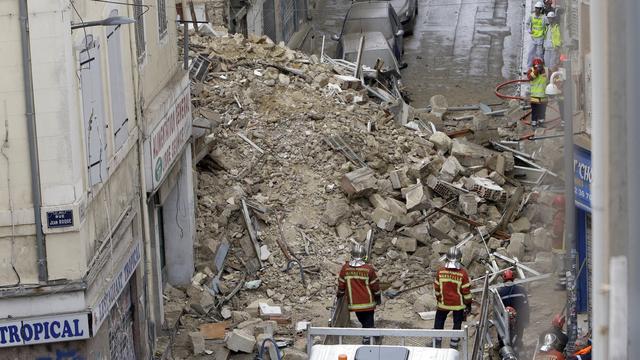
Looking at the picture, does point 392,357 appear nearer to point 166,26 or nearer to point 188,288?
point 188,288

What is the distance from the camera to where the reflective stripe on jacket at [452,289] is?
13844 mm

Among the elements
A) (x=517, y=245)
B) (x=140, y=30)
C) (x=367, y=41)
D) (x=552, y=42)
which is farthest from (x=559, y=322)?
(x=367, y=41)

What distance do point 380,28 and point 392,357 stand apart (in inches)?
817

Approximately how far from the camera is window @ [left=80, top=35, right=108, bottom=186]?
1201 centimetres

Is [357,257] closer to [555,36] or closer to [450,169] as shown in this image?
[450,169]

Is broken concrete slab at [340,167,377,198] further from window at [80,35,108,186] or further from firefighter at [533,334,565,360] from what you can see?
window at [80,35,108,186]

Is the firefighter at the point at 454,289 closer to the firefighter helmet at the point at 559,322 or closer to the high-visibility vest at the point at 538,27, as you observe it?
the firefighter helmet at the point at 559,322

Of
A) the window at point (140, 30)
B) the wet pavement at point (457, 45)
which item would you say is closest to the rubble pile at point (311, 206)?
the window at point (140, 30)

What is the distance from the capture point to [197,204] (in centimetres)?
1848

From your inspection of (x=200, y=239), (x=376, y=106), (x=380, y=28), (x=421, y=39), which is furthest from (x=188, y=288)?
(x=421, y=39)

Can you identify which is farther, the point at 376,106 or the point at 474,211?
the point at 376,106

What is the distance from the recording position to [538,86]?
2255cm

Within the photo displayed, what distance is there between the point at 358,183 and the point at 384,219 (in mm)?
759

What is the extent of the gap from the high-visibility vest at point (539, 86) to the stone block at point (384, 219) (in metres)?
5.45
